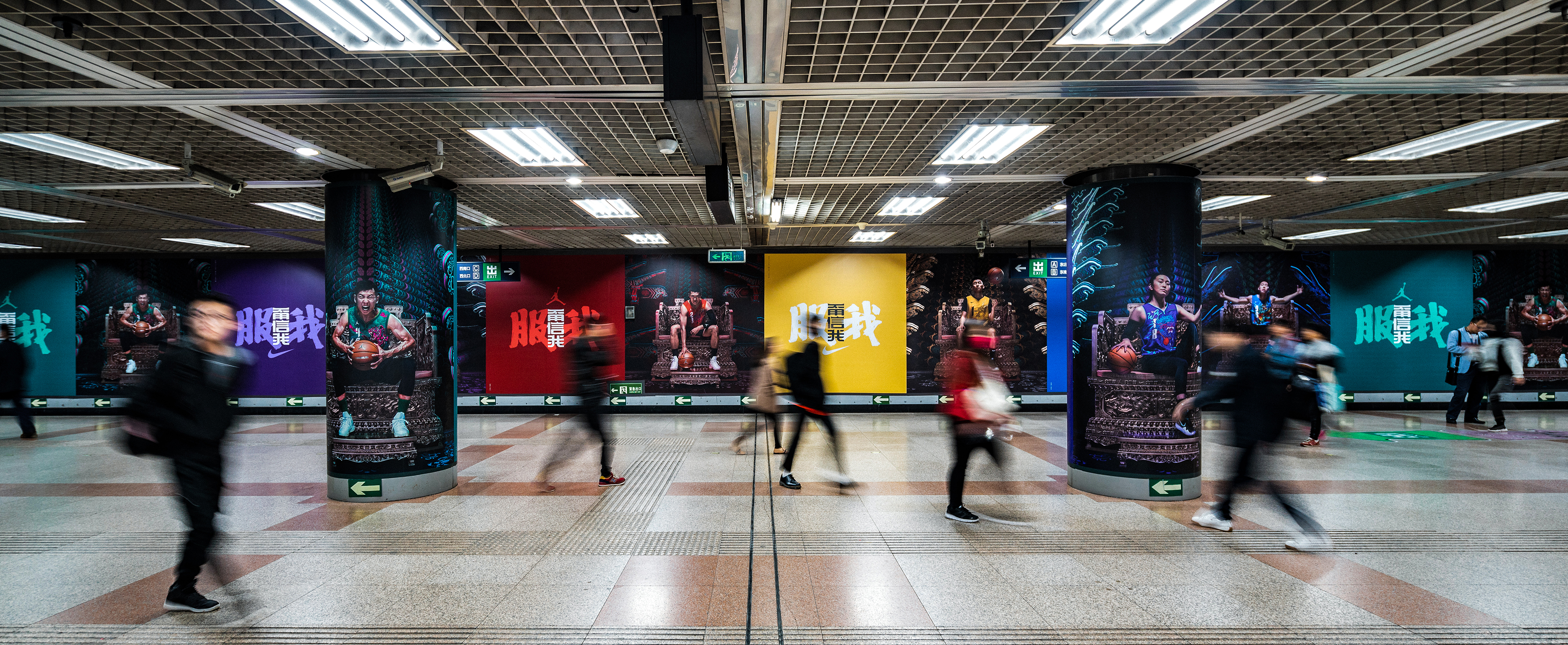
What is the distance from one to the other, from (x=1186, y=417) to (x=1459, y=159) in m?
3.61

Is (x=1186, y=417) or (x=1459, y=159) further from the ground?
(x=1459, y=159)

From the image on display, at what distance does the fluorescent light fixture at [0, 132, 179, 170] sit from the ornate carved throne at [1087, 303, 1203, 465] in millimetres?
9233

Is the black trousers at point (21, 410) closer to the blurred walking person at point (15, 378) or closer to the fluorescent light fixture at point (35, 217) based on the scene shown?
the blurred walking person at point (15, 378)

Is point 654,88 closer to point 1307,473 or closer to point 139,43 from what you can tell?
point 139,43

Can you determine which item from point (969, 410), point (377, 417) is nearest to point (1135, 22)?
point (969, 410)

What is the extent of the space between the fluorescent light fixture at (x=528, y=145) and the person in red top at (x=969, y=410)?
3.96 m

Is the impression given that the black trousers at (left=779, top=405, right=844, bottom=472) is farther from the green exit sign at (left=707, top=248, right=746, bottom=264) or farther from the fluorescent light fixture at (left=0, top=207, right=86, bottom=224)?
the fluorescent light fixture at (left=0, top=207, right=86, bottom=224)

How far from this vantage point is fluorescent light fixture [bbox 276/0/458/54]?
10.6 ft

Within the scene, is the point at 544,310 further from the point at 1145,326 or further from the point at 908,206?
the point at 1145,326

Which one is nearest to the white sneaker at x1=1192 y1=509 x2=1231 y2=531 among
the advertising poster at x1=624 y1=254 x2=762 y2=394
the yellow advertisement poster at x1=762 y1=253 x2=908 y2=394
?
the yellow advertisement poster at x1=762 y1=253 x2=908 y2=394

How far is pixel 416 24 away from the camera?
3459mm

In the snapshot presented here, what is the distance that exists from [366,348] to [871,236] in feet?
26.2

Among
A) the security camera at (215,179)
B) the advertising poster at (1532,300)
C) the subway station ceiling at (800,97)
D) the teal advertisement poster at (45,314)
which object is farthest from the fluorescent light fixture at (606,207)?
the advertising poster at (1532,300)

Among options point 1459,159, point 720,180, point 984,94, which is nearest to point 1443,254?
point 1459,159
